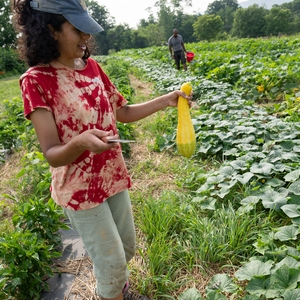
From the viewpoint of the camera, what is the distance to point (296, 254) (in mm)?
1950

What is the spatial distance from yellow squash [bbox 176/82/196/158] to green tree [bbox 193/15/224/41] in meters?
59.7

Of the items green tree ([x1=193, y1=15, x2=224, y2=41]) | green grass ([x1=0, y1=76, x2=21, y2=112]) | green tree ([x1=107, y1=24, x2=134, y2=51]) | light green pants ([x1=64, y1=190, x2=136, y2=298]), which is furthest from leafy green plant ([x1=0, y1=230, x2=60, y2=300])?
green tree ([x1=107, y1=24, x2=134, y2=51])

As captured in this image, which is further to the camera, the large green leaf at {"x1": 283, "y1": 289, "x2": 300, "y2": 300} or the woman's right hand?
the large green leaf at {"x1": 283, "y1": 289, "x2": 300, "y2": 300}

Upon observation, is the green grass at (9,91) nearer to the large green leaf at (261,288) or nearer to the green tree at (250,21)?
the large green leaf at (261,288)

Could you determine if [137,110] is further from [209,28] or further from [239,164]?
[209,28]

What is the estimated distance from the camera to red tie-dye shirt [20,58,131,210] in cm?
140

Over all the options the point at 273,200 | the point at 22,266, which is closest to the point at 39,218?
the point at 22,266

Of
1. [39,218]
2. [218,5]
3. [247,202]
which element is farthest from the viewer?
[218,5]

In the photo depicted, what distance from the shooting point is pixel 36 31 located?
4.56ft

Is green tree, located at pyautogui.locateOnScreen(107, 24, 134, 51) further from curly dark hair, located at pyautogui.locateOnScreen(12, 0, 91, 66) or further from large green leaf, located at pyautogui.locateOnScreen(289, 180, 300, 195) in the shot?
curly dark hair, located at pyautogui.locateOnScreen(12, 0, 91, 66)

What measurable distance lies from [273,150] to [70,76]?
2457 millimetres

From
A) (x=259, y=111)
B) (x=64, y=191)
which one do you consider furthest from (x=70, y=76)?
(x=259, y=111)

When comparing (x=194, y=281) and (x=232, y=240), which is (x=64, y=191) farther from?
(x=232, y=240)

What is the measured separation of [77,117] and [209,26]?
61.1 meters
